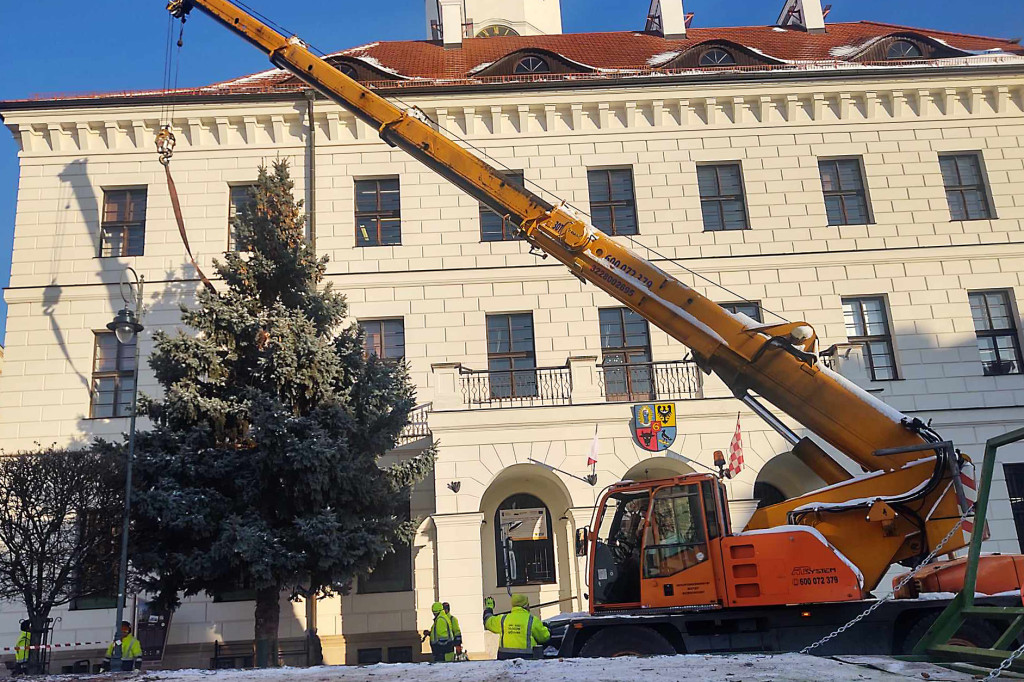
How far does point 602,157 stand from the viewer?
23766 millimetres

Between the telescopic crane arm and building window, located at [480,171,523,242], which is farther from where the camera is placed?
building window, located at [480,171,523,242]

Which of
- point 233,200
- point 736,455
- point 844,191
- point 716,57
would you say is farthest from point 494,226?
point 844,191

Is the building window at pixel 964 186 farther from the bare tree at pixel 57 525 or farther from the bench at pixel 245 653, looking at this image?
the bare tree at pixel 57 525

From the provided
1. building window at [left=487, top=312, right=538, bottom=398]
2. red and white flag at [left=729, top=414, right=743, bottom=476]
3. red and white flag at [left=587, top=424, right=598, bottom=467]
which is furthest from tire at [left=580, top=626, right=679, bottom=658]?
building window at [left=487, top=312, right=538, bottom=398]

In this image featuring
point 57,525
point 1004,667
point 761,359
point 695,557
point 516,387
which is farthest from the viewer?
point 516,387

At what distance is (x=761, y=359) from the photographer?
12.4 meters

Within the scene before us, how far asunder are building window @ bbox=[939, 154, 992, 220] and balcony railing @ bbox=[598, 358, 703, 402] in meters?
9.24

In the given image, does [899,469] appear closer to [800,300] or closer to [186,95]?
[800,300]

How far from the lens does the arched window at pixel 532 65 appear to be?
82.6ft

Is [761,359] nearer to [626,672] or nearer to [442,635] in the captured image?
[626,672]

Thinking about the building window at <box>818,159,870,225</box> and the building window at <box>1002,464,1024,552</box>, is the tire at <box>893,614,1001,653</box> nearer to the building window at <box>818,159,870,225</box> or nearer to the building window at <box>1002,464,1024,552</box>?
the building window at <box>1002,464,1024,552</box>

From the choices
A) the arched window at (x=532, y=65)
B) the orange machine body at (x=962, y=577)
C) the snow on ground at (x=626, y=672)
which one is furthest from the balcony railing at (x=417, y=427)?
the snow on ground at (x=626, y=672)

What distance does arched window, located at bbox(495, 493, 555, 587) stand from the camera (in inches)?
857

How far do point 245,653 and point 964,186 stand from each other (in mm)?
22312
